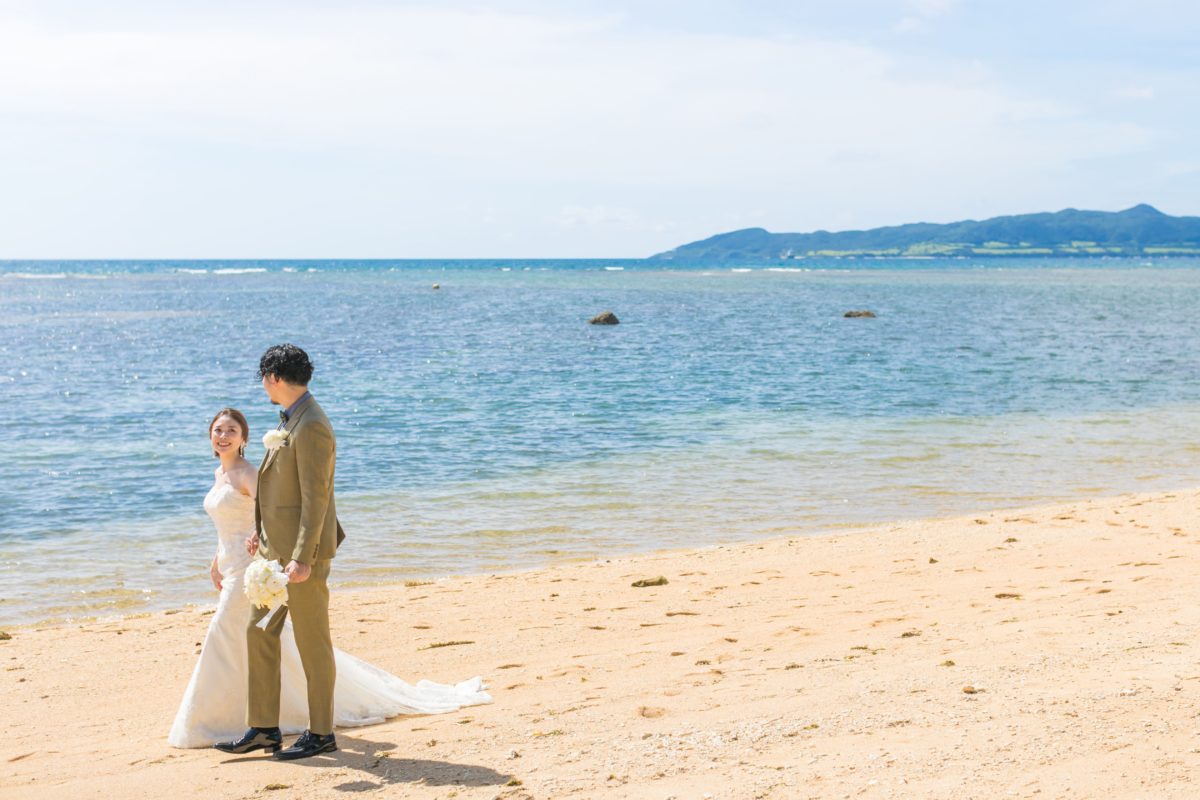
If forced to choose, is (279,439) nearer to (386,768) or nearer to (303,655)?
(303,655)

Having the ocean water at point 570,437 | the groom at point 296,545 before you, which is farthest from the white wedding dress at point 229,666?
the ocean water at point 570,437

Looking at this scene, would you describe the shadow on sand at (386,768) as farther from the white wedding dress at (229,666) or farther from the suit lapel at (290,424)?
the suit lapel at (290,424)

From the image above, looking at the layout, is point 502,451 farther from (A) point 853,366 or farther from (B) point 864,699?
(A) point 853,366

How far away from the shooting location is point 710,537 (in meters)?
13.9

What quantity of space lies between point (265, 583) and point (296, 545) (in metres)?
0.25

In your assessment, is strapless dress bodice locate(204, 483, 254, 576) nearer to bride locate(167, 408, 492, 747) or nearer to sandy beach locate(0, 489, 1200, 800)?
bride locate(167, 408, 492, 747)

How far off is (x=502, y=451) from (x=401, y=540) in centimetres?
660

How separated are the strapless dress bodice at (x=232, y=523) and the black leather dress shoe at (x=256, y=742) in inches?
35.6

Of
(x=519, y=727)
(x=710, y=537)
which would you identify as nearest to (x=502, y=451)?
(x=710, y=537)

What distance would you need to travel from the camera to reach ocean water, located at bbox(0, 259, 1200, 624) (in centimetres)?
1373

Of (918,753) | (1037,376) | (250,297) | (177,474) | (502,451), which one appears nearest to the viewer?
(918,753)

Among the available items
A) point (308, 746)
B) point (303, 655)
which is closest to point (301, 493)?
point (303, 655)

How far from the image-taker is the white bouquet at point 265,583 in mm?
5773

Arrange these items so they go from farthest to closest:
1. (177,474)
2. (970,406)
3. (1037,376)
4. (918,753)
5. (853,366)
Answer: (853,366) → (1037,376) → (970,406) → (177,474) → (918,753)
